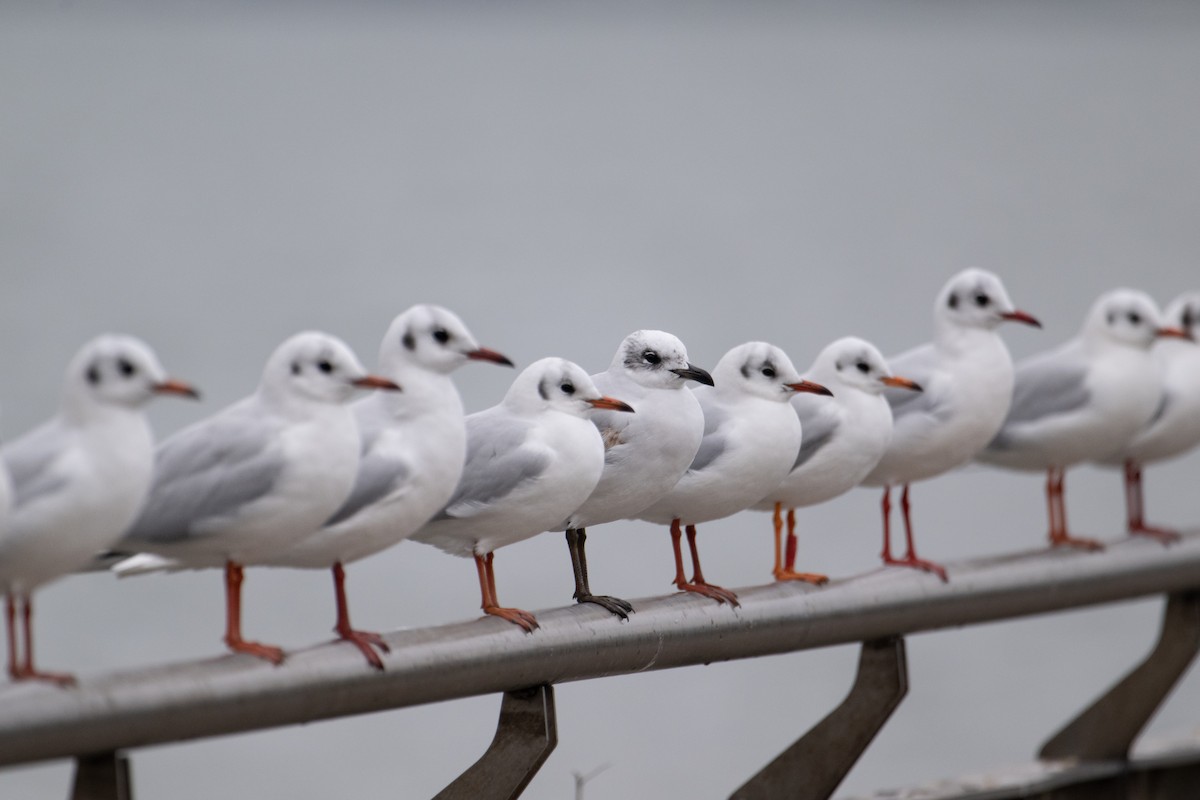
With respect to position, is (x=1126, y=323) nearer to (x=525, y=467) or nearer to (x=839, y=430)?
(x=839, y=430)

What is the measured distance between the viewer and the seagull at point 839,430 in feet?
16.8

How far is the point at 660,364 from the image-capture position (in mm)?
4609

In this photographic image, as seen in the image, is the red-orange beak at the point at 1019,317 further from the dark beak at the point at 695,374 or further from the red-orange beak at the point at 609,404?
the red-orange beak at the point at 609,404

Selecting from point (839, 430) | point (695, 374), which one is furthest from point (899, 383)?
point (695, 374)

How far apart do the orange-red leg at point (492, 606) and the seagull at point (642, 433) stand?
0.21 m

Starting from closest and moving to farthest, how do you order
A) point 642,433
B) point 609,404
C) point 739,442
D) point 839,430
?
point 609,404
point 642,433
point 739,442
point 839,430

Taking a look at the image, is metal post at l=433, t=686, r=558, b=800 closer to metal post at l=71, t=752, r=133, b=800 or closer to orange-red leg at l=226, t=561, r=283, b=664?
orange-red leg at l=226, t=561, r=283, b=664

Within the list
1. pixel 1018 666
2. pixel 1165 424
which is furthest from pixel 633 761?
pixel 1165 424

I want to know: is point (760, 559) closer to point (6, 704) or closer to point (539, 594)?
point (539, 594)

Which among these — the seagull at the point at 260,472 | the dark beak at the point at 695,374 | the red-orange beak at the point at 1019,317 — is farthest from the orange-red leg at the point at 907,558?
the seagull at the point at 260,472

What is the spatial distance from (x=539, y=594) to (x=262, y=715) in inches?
464

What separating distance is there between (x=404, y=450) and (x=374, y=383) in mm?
198

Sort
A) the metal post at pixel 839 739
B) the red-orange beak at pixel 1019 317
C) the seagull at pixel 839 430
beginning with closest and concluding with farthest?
the metal post at pixel 839 739, the seagull at pixel 839 430, the red-orange beak at pixel 1019 317

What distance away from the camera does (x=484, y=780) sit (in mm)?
3801
